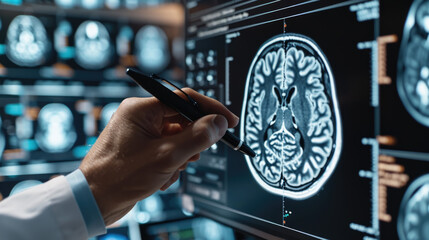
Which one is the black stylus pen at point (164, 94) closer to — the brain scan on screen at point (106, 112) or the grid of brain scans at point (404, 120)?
the grid of brain scans at point (404, 120)

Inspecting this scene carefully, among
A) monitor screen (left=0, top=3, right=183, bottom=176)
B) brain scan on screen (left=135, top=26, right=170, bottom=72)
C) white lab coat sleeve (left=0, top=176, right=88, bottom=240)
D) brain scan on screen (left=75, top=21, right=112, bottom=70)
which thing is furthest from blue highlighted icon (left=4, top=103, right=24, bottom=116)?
white lab coat sleeve (left=0, top=176, right=88, bottom=240)

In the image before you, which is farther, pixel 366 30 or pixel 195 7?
pixel 195 7

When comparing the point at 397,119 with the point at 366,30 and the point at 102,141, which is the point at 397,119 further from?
the point at 102,141

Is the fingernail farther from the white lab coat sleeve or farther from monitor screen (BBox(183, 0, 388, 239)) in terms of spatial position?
the white lab coat sleeve

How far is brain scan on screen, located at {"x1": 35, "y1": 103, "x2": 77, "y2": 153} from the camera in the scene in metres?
1.31

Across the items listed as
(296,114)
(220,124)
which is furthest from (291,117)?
(220,124)

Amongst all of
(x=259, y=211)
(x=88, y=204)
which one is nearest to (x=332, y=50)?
(x=259, y=211)

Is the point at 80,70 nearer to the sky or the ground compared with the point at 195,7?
nearer to the ground

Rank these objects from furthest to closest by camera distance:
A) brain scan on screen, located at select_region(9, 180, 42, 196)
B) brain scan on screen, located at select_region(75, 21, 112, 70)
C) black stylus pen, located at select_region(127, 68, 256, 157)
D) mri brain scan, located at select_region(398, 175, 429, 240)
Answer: brain scan on screen, located at select_region(75, 21, 112, 70), brain scan on screen, located at select_region(9, 180, 42, 196), black stylus pen, located at select_region(127, 68, 256, 157), mri brain scan, located at select_region(398, 175, 429, 240)

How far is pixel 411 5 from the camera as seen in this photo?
472mm

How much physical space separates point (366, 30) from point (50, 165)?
1113 mm

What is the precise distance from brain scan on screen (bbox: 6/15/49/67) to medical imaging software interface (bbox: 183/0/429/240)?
728 millimetres

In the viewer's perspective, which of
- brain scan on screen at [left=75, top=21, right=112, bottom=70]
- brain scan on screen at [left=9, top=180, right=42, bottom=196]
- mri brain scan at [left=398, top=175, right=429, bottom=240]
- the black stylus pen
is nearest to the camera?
mri brain scan at [left=398, top=175, right=429, bottom=240]

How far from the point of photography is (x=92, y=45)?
1.39 m
